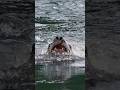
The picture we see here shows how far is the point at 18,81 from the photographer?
241 centimetres

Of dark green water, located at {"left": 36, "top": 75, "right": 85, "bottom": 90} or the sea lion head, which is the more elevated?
the sea lion head

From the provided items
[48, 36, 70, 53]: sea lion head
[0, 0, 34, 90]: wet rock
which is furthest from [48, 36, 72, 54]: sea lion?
[0, 0, 34, 90]: wet rock

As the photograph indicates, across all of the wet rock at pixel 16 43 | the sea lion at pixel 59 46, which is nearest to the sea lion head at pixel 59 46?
the sea lion at pixel 59 46

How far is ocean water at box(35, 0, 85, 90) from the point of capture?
2406mm

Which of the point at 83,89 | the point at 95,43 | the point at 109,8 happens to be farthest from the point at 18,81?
the point at 109,8

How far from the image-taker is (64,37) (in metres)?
2.42

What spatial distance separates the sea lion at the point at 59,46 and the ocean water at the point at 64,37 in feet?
0.08

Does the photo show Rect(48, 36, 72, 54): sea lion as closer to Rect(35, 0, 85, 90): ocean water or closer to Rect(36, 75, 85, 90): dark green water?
Rect(35, 0, 85, 90): ocean water

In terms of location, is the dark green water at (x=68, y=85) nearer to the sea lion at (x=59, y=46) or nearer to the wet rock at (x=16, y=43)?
the wet rock at (x=16, y=43)

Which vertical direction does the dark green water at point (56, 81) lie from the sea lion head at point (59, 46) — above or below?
below

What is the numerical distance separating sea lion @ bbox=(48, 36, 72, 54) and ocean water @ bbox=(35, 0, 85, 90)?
0.03 metres

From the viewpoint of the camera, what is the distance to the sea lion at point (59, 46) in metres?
2.40

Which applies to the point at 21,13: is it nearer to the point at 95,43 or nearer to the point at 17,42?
the point at 17,42

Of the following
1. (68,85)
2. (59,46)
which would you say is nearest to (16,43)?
(59,46)
